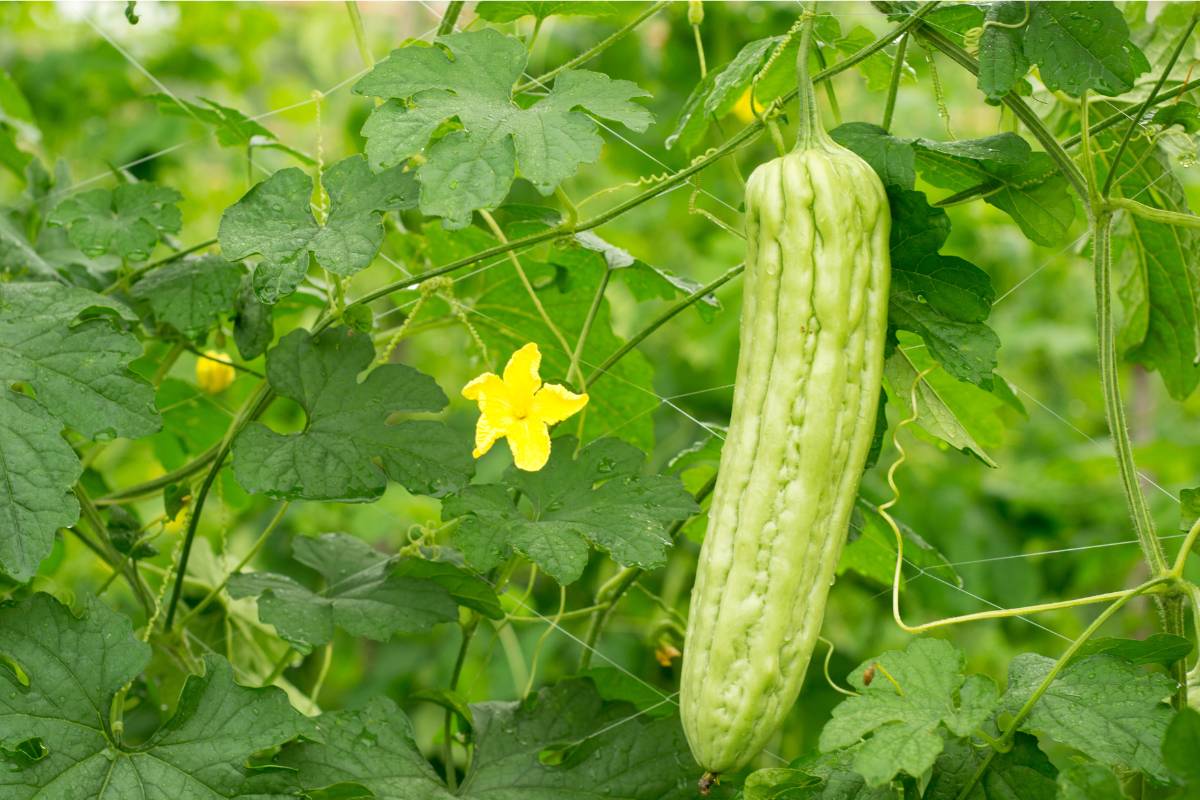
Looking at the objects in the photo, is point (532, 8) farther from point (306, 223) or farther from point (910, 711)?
point (910, 711)

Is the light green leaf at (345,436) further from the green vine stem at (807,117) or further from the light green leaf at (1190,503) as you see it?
the light green leaf at (1190,503)

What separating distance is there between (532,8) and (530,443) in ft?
1.45

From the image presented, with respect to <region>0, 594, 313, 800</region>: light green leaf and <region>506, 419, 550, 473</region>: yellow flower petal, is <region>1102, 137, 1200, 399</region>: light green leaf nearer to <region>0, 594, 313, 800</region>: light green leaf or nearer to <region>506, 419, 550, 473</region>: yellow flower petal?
<region>506, 419, 550, 473</region>: yellow flower petal

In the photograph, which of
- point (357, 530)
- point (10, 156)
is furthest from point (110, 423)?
point (357, 530)

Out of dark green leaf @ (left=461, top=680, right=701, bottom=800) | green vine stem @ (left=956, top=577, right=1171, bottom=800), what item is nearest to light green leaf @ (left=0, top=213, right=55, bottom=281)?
dark green leaf @ (left=461, top=680, right=701, bottom=800)

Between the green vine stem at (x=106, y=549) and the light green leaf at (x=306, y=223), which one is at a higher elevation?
the light green leaf at (x=306, y=223)

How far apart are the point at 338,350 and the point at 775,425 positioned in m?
0.44

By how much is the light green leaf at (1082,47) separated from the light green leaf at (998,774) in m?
0.50

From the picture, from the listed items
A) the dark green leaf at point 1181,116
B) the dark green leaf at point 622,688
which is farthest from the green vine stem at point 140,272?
the dark green leaf at point 1181,116

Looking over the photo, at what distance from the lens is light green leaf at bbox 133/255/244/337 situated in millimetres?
1254

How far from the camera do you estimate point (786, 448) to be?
892 mm

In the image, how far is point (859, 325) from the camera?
91 cm

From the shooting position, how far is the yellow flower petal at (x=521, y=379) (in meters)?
1.09

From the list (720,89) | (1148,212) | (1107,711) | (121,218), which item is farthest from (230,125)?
(1107,711)
